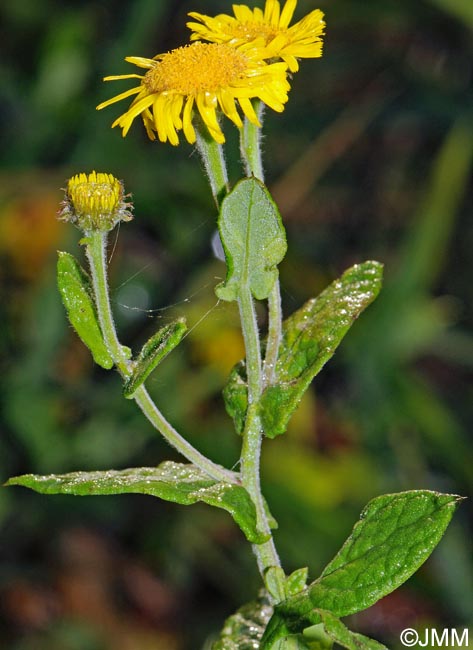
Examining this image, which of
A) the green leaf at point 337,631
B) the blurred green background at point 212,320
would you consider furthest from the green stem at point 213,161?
the blurred green background at point 212,320

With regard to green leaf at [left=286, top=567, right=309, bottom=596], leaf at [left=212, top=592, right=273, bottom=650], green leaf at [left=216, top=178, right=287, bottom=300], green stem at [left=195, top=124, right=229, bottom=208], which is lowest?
leaf at [left=212, top=592, right=273, bottom=650]

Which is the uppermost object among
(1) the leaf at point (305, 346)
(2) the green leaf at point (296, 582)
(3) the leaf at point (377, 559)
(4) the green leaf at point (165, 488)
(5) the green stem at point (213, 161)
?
(5) the green stem at point (213, 161)

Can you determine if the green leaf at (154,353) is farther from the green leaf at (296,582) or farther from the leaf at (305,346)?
the green leaf at (296,582)

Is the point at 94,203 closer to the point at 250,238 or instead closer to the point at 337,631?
the point at 250,238

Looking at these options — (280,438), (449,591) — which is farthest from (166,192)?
(449,591)

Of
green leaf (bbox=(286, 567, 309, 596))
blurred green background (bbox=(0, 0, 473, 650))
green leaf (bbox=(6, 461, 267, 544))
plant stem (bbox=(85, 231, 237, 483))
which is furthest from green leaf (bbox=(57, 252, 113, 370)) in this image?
blurred green background (bbox=(0, 0, 473, 650))

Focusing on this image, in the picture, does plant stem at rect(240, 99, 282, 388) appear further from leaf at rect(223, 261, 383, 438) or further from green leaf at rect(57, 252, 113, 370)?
green leaf at rect(57, 252, 113, 370)
